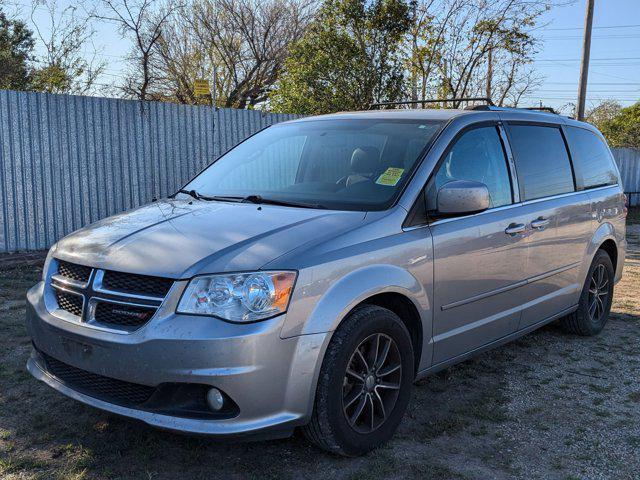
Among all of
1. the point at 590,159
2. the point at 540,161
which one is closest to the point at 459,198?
the point at 540,161

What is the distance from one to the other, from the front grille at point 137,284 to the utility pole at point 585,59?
14863mm

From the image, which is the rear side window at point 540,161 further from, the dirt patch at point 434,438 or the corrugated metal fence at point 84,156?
the corrugated metal fence at point 84,156

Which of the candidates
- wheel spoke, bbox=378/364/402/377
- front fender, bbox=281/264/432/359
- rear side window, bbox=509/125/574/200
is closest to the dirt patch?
wheel spoke, bbox=378/364/402/377

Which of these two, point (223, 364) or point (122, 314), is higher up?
point (122, 314)

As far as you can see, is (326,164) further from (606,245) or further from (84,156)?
(84,156)

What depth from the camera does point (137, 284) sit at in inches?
113

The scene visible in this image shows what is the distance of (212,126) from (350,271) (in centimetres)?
759

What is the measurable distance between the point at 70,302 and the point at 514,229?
2689 millimetres

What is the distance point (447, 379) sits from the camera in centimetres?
441

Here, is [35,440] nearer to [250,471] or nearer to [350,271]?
[250,471]

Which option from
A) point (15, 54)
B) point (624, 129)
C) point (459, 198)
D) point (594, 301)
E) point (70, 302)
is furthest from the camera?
point (624, 129)

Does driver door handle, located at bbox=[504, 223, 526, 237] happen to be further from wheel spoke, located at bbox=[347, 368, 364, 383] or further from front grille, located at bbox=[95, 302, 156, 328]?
front grille, located at bbox=[95, 302, 156, 328]

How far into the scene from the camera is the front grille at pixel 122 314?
2.81 m

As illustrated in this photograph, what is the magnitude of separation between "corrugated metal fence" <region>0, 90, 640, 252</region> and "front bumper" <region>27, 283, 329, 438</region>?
19.8 ft
